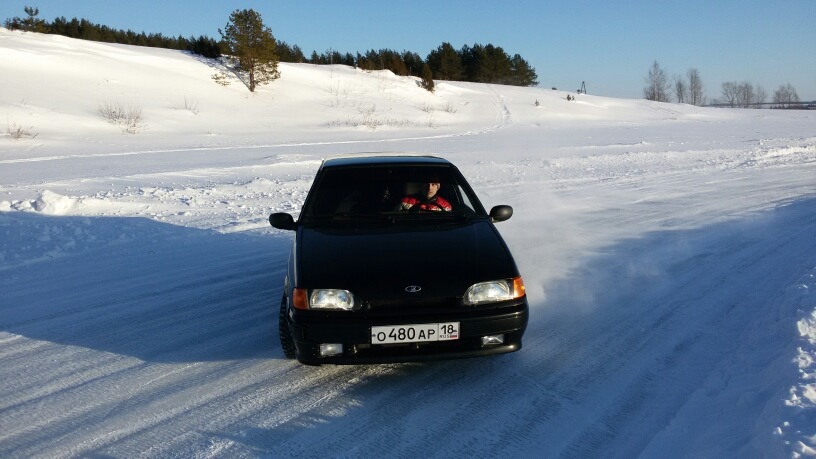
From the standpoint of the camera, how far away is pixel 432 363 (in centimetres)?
455

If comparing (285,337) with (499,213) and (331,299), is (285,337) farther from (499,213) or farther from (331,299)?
(499,213)

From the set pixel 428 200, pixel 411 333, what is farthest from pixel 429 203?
pixel 411 333

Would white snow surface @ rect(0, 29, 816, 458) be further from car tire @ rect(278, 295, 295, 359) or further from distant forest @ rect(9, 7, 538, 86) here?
distant forest @ rect(9, 7, 538, 86)

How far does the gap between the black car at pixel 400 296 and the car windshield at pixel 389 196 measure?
0.71ft

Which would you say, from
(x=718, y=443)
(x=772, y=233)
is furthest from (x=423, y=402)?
(x=772, y=233)

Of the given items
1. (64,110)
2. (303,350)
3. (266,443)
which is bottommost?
(266,443)

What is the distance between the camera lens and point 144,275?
22.9 feet

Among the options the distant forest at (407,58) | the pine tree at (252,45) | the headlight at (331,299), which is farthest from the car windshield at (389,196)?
the distant forest at (407,58)

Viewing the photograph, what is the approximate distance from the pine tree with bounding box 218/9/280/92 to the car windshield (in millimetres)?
36169

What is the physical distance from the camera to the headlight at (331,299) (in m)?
3.94

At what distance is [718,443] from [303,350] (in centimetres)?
236

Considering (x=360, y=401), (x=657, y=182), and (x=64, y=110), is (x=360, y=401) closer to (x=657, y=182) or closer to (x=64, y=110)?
(x=657, y=182)

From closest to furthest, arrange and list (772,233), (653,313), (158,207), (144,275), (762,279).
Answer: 1. (653,313)
2. (762,279)
3. (144,275)
4. (772,233)
5. (158,207)

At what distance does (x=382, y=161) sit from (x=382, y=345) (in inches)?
85.7
